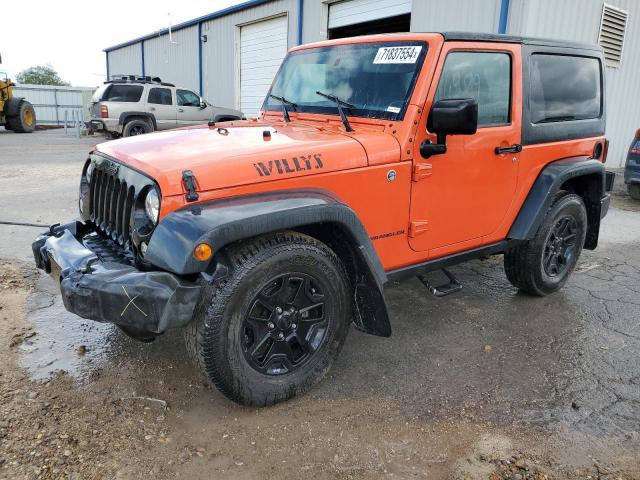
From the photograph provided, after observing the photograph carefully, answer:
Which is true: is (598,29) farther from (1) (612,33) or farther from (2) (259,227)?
(2) (259,227)

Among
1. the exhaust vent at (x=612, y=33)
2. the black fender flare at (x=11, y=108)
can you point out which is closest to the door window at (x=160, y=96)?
the black fender flare at (x=11, y=108)

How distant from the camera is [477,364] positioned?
3.34 m

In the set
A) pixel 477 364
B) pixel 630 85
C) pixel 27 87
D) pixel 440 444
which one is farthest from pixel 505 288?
pixel 27 87

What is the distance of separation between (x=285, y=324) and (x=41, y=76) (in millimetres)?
81686

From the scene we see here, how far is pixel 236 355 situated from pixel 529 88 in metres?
2.79

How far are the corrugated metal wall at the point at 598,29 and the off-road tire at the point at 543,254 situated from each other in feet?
18.2

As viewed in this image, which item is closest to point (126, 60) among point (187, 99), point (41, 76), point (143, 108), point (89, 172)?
point (187, 99)

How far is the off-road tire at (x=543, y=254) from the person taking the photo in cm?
409

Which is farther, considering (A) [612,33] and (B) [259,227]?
(A) [612,33]

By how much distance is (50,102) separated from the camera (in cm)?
3122

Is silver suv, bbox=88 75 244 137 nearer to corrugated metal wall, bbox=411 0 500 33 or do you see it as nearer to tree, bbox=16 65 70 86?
corrugated metal wall, bbox=411 0 500 33

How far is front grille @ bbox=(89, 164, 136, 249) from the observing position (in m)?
2.75

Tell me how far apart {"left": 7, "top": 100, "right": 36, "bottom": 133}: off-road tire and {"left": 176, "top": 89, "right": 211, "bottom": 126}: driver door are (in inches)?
318

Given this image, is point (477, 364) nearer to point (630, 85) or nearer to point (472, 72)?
point (472, 72)
